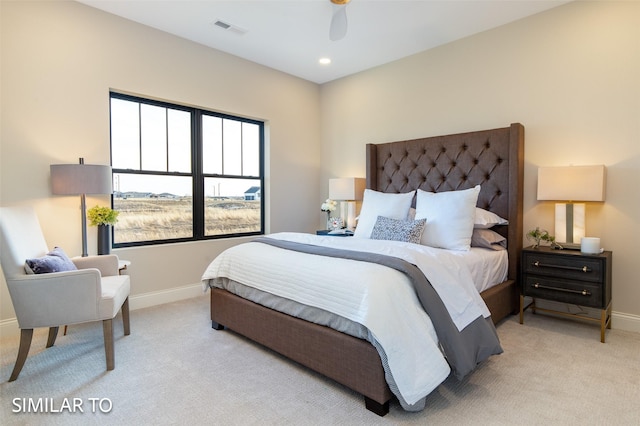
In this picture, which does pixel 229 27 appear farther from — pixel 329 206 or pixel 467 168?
pixel 467 168

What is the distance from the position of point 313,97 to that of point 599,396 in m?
4.55

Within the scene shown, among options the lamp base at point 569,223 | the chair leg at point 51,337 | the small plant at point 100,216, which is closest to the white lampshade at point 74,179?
the small plant at point 100,216

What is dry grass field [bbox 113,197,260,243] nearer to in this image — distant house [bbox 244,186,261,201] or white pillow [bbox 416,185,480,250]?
distant house [bbox 244,186,261,201]

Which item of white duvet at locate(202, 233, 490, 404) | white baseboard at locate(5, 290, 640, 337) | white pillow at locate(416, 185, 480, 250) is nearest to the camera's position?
→ white duvet at locate(202, 233, 490, 404)

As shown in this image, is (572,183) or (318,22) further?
(318,22)

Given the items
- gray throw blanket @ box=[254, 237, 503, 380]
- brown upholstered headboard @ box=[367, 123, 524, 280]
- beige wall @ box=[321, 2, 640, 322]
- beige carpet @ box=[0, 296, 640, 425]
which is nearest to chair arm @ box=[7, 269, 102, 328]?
beige carpet @ box=[0, 296, 640, 425]

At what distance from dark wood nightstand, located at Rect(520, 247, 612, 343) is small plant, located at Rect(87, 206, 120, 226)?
361 centimetres

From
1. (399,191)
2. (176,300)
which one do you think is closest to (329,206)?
(399,191)

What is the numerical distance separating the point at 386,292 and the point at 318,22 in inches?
110

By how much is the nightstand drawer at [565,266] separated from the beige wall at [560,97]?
0.52 m

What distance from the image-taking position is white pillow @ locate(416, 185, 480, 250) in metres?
2.93

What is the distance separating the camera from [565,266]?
→ 274 cm

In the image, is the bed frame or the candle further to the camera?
the candle

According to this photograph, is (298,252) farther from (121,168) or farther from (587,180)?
(587,180)
